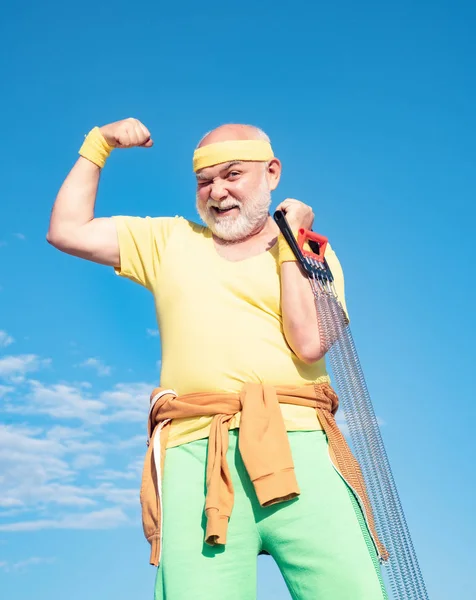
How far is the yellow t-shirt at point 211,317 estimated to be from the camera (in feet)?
11.0

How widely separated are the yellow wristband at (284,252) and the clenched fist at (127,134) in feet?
2.85

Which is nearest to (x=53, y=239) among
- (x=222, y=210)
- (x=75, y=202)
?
(x=75, y=202)

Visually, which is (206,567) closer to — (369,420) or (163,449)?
(163,449)

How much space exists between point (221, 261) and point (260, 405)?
761 mm

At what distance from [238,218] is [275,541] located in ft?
4.91

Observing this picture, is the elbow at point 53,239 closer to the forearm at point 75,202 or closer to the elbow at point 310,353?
the forearm at point 75,202

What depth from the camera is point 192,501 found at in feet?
10.4

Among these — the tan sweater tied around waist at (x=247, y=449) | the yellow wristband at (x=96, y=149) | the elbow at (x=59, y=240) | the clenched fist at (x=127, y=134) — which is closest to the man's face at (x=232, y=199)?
the clenched fist at (x=127, y=134)

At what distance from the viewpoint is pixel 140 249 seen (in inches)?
148

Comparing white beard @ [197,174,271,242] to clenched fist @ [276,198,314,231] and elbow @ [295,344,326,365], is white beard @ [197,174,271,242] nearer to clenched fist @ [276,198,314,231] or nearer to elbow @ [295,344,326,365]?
clenched fist @ [276,198,314,231]

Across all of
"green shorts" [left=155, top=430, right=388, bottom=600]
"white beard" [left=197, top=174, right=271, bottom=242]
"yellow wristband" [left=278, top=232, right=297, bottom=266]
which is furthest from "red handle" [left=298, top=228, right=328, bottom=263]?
"green shorts" [left=155, top=430, right=388, bottom=600]

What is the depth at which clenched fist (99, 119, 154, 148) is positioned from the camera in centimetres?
379

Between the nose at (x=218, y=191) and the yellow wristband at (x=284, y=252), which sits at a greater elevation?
the nose at (x=218, y=191)

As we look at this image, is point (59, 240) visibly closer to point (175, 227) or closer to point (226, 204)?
point (175, 227)
